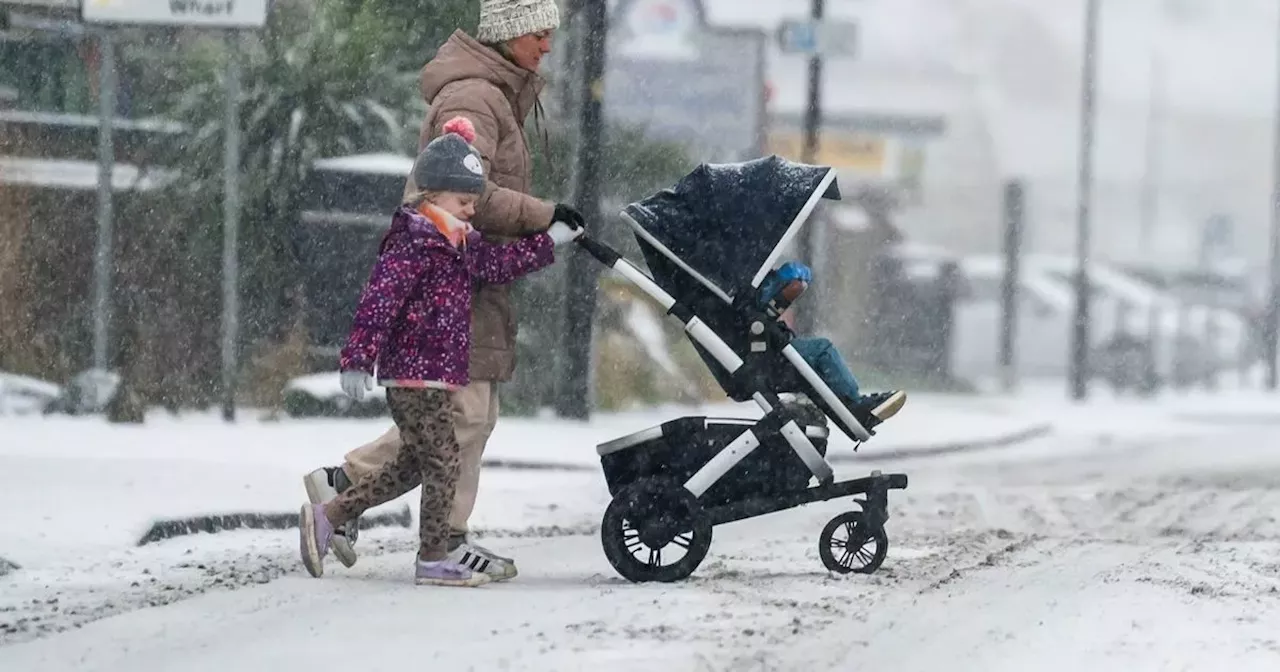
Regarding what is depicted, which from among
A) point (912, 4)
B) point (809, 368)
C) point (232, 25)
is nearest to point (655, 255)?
point (809, 368)

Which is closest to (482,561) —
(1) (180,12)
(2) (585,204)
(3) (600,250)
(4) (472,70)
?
(3) (600,250)

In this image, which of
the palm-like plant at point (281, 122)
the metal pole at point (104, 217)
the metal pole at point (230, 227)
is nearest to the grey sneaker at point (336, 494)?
the metal pole at point (230, 227)

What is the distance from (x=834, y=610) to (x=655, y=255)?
52.4 inches

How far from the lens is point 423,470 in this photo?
6.22 meters

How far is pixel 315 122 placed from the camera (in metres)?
17.0

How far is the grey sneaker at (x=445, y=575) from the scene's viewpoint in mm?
6270

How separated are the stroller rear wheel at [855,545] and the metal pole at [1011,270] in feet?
72.0

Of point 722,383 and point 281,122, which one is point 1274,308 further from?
point 722,383

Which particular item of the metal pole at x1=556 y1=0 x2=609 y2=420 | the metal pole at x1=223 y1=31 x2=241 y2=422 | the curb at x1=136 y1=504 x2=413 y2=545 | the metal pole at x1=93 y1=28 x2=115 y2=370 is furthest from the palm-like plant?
the curb at x1=136 y1=504 x2=413 y2=545

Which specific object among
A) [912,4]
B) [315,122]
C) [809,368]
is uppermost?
[912,4]

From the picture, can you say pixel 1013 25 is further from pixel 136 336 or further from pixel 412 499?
pixel 412 499

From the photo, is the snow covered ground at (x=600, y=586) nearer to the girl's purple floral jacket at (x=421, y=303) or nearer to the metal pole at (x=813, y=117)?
the girl's purple floral jacket at (x=421, y=303)

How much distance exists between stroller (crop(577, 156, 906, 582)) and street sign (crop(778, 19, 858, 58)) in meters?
13.0

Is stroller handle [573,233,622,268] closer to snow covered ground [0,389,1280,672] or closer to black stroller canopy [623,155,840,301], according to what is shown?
black stroller canopy [623,155,840,301]
